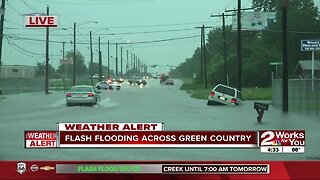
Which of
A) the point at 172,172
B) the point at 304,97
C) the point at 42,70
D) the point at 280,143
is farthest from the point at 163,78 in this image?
the point at 304,97

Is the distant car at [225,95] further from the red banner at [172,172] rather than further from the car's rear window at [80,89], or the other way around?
the car's rear window at [80,89]

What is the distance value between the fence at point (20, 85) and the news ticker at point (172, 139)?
57.0 inches

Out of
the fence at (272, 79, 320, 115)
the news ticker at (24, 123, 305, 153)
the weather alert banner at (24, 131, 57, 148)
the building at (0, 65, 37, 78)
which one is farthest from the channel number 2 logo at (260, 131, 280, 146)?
the fence at (272, 79, 320, 115)

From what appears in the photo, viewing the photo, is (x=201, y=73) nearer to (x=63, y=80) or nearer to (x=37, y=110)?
(x=63, y=80)

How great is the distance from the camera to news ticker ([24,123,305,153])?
3.91 meters

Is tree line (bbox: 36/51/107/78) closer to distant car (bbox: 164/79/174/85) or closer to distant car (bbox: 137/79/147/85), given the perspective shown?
distant car (bbox: 137/79/147/85)

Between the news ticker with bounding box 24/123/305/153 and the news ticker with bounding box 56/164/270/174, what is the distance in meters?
0.14

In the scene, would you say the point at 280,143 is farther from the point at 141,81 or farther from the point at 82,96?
the point at 82,96

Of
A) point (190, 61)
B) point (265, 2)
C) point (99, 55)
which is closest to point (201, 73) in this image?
point (190, 61)

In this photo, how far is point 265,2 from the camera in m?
6.52

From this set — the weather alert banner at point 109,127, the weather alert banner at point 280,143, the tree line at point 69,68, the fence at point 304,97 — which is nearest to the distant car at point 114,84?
the tree line at point 69,68

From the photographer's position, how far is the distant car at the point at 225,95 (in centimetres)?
503

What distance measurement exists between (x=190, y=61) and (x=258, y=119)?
2.74 feet

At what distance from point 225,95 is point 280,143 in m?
1.35
